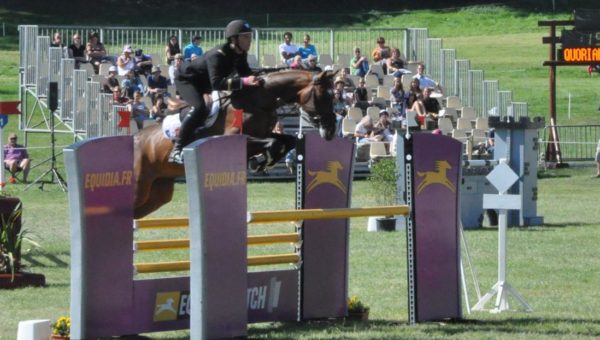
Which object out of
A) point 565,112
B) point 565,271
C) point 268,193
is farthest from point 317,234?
point 565,112

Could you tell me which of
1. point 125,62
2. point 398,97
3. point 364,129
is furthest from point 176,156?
point 398,97

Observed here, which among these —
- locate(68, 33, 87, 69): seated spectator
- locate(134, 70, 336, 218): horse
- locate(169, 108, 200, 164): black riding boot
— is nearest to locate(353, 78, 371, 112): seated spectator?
locate(68, 33, 87, 69): seated spectator

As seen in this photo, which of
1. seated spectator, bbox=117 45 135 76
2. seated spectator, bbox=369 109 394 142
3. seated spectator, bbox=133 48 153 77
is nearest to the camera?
seated spectator, bbox=369 109 394 142

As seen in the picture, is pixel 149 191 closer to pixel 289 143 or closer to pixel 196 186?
pixel 289 143

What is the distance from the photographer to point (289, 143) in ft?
37.0

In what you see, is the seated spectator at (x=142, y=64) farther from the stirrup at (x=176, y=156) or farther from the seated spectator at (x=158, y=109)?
the stirrup at (x=176, y=156)

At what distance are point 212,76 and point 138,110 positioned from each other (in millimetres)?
12956

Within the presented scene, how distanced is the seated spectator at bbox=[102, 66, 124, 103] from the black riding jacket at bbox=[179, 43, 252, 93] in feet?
43.3

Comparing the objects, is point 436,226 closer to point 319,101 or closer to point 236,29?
point 319,101

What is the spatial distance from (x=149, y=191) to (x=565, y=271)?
479 cm

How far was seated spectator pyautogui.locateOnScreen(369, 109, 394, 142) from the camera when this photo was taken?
2562 centimetres

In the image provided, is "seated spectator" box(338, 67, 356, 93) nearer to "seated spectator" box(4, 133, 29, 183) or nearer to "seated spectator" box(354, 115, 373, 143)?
"seated spectator" box(354, 115, 373, 143)

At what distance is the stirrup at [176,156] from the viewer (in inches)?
458

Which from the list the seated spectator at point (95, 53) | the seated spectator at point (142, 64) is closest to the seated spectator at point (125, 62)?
the seated spectator at point (142, 64)
